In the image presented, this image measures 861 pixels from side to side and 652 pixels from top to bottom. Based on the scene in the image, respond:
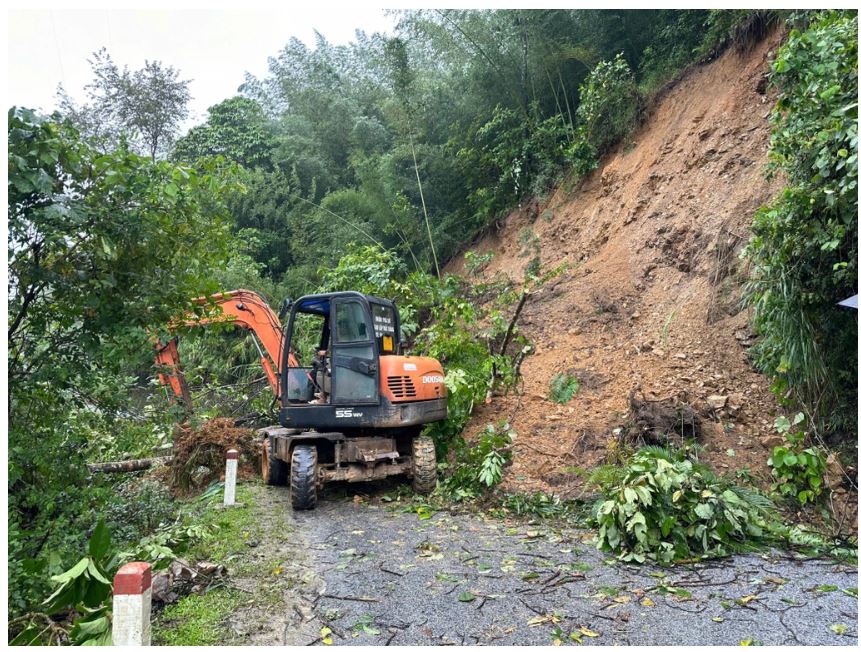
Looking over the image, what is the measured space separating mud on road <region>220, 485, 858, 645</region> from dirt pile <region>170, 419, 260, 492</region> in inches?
123

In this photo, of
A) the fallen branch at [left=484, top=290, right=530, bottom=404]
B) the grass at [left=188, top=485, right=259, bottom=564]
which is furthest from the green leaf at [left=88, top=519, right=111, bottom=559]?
the fallen branch at [left=484, top=290, right=530, bottom=404]

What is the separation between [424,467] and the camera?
7.20 m

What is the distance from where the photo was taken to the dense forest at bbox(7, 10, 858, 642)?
4.21 metres

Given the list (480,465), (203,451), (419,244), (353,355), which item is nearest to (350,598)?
(353,355)

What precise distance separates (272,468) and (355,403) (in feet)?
6.09

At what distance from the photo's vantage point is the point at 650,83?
42.5 feet

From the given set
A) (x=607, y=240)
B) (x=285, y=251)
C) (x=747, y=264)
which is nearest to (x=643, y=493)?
(x=747, y=264)

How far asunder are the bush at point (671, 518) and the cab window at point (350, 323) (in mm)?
3160

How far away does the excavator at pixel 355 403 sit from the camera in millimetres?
6906

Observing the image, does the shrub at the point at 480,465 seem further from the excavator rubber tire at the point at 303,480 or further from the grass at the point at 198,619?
the grass at the point at 198,619

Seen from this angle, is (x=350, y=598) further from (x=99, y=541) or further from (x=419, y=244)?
(x=419, y=244)

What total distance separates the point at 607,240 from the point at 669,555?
310 inches

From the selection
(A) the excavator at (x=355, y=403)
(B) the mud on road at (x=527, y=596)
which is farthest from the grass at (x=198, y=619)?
(A) the excavator at (x=355, y=403)

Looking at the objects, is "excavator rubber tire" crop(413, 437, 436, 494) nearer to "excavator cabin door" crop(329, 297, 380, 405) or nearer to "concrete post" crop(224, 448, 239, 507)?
"excavator cabin door" crop(329, 297, 380, 405)
